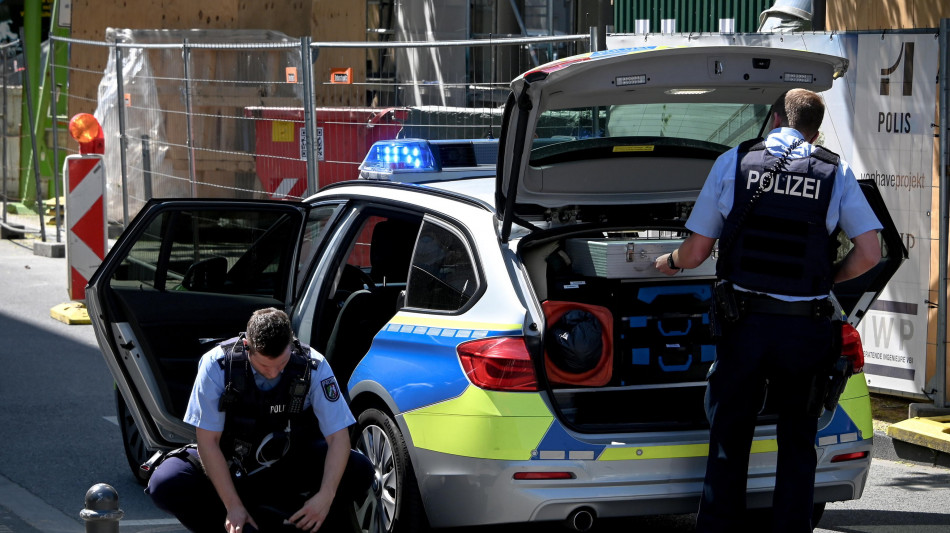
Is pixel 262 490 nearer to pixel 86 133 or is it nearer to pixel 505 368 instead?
pixel 505 368

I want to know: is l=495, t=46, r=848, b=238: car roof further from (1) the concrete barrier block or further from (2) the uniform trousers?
(1) the concrete barrier block

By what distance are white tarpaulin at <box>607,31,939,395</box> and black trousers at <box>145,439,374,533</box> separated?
4015mm

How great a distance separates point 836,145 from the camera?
7.83 meters

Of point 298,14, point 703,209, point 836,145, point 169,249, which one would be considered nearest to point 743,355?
point 703,209

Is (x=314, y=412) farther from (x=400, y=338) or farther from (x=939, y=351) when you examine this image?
(x=939, y=351)

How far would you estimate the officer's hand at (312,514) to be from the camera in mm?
4457

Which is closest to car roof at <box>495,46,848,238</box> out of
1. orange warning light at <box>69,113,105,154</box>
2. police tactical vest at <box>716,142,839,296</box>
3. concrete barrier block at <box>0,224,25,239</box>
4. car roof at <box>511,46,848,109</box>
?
car roof at <box>511,46,848,109</box>

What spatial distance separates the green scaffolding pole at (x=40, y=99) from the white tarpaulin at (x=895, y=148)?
1220 centimetres

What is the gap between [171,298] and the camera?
237 inches

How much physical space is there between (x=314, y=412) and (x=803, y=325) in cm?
176

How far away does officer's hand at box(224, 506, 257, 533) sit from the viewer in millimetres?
4414

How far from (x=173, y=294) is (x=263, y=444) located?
5.31 ft

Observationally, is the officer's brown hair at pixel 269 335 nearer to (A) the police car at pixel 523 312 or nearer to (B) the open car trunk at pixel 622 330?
(A) the police car at pixel 523 312

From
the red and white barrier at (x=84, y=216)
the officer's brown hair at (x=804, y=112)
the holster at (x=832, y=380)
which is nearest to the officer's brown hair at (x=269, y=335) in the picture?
the holster at (x=832, y=380)
